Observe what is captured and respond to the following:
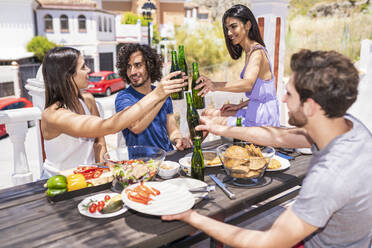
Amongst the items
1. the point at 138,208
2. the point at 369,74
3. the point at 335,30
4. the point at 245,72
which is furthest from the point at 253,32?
the point at 335,30

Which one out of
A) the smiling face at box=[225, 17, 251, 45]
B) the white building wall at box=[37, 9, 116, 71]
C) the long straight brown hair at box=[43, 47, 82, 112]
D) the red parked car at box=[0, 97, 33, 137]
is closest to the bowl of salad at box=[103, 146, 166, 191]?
the long straight brown hair at box=[43, 47, 82, 112]

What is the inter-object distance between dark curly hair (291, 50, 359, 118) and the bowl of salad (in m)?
0.87

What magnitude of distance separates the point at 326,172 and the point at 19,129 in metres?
2.77

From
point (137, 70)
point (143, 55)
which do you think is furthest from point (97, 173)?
point (143, 55)

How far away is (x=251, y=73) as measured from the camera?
110 inches

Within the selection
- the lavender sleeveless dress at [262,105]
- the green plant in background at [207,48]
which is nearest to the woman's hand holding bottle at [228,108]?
the lavender sleeveless dress at [262,105]

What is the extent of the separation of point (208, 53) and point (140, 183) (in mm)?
18651

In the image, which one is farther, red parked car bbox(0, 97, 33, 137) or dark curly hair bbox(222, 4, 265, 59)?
red parked car bbox(0, 97, 33, 137)

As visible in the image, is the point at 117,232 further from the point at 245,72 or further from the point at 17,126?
the point at 17,126

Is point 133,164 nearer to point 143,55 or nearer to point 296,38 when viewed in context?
point 143,55

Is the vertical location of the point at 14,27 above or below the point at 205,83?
above

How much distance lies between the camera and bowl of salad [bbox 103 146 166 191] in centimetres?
164

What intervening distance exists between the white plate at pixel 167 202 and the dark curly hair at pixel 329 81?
0.67 meters

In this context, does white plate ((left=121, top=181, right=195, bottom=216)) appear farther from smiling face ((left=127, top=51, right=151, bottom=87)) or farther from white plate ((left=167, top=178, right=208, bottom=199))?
smiling face ((left=127, top=51, right=151, bottom=87))
